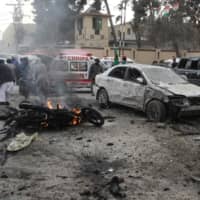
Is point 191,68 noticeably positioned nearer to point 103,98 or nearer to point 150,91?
point 103,98

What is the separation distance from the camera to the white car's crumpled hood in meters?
9.09

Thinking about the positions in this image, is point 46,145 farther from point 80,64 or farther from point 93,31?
point 93,31

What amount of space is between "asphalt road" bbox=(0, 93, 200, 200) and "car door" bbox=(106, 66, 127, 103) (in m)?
2.32

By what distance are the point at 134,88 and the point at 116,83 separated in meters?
1.06

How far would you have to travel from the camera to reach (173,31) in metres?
42.2

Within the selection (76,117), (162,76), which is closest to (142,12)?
(162,76)

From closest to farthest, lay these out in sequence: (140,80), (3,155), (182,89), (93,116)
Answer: (3,155)
(93,116)
(182,89)
(140,80)

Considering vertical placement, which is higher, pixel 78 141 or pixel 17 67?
pixel 17 67

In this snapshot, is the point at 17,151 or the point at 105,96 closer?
the point at 17,151

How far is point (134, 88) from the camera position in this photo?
1009cm

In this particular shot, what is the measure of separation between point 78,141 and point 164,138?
181 centimetres

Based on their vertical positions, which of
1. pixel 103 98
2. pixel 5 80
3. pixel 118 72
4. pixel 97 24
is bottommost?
pixel 103 98

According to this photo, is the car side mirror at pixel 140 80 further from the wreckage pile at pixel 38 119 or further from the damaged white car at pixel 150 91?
the wreckage pile at pixel 38 119

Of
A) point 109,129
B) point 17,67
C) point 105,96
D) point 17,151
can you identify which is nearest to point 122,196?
point 17,151
